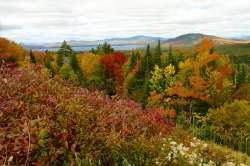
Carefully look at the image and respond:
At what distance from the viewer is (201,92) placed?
40281 millimetres

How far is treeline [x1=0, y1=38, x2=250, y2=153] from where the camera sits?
3656 cm

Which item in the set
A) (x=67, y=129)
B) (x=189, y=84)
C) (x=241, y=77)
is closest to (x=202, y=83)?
(x=189, y=84)

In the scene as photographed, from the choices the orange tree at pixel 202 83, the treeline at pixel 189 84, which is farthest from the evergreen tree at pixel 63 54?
the orange tree at pixel 202 83

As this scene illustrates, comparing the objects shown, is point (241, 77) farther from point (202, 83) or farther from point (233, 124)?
point (233, 124)

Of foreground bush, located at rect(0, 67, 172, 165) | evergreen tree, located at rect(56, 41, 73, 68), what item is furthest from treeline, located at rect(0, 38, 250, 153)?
foreground bush, located at rect(0, 67, 172, 165)

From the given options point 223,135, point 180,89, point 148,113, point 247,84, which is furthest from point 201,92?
point 148,113

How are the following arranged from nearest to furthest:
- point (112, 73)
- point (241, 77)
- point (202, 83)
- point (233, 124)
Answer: point (233, 124)
point (202, 83)
point (241, 77)
point (112, 73)

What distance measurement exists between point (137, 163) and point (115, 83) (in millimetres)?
54174

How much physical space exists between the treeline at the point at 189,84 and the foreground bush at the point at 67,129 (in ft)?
74.5

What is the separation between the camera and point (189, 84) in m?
43.2

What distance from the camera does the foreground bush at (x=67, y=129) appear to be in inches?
170

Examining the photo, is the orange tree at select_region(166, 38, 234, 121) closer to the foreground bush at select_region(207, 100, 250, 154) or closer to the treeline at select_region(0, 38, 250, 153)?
the treeline at select_region(0, 38, 250, 153)

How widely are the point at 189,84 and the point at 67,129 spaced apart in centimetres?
3928

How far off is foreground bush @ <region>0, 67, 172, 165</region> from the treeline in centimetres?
2271
